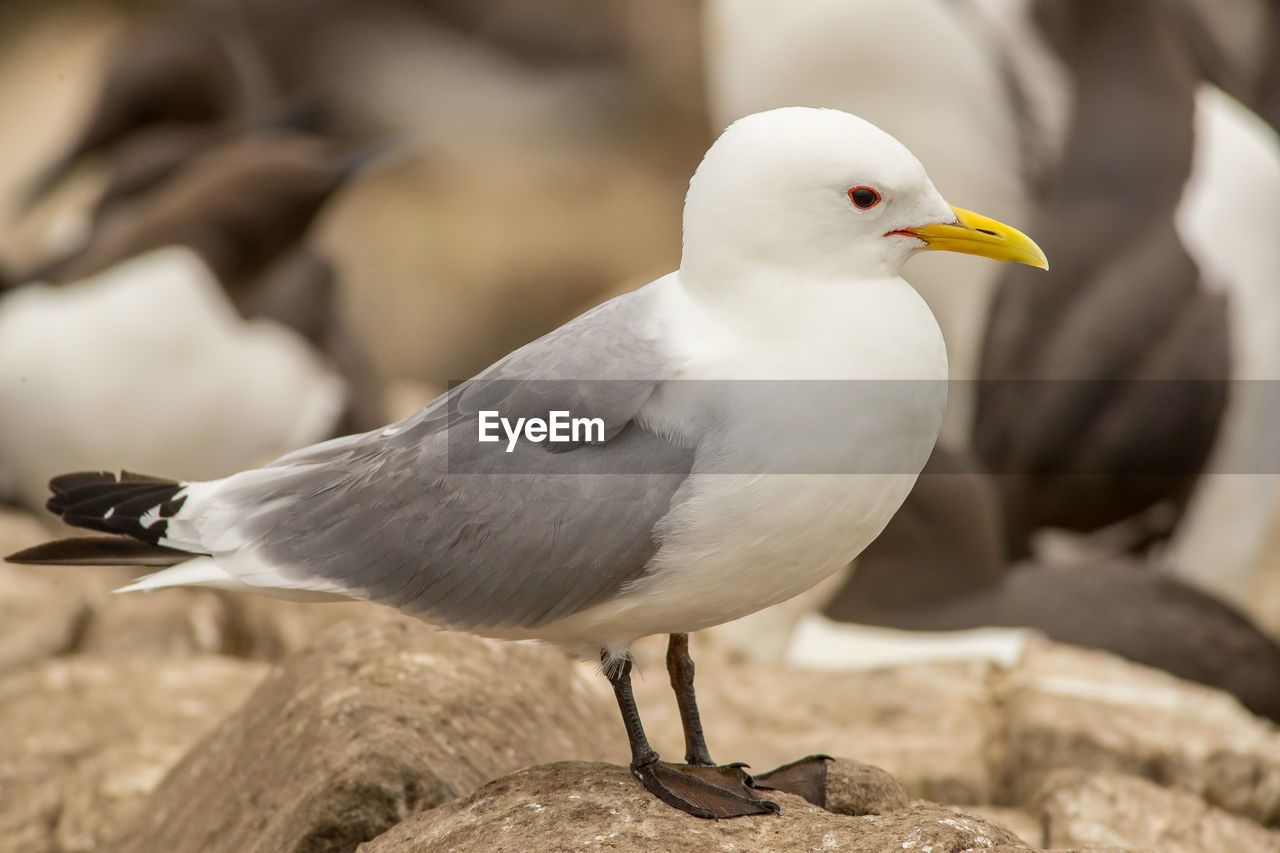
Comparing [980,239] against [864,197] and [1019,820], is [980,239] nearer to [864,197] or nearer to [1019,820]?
[864,197]

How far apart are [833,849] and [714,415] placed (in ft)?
2.41

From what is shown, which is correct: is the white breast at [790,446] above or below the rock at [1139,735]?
above

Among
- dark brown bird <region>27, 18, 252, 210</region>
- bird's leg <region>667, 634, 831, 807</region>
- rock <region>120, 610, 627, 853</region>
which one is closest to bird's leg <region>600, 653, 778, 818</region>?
bird's leg <region>667, 634, 831, 807</region>

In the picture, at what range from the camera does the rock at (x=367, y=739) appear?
112 inches

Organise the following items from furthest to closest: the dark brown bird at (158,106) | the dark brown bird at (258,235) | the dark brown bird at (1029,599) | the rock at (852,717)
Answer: the dark brown bird at (158,106) < the dark brown bird at (258,235) < the dark brown bird at (1029,599) < the rock at (852,717)

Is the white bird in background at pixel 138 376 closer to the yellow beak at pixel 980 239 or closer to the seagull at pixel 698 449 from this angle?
the seagull at pixel 698 449

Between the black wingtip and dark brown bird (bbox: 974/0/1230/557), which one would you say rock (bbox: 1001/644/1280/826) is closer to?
dark brown bird (bbox: 974/0/1230/557)

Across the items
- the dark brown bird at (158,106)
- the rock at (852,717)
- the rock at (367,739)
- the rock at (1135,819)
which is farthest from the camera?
the dark brown bird at (158,106)

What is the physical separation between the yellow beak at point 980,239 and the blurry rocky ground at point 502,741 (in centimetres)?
92

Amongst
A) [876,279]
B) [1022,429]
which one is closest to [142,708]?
[876,279]

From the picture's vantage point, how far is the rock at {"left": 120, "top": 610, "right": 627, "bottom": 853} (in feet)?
9.37

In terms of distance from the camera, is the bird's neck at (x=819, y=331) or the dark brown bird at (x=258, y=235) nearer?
the bird's neck at (x=819, y=331)

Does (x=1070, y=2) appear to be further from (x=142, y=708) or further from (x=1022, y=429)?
(x=142, y=708)

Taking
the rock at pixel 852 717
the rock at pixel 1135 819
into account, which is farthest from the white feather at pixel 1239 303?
the rock at pixel 1135 819
